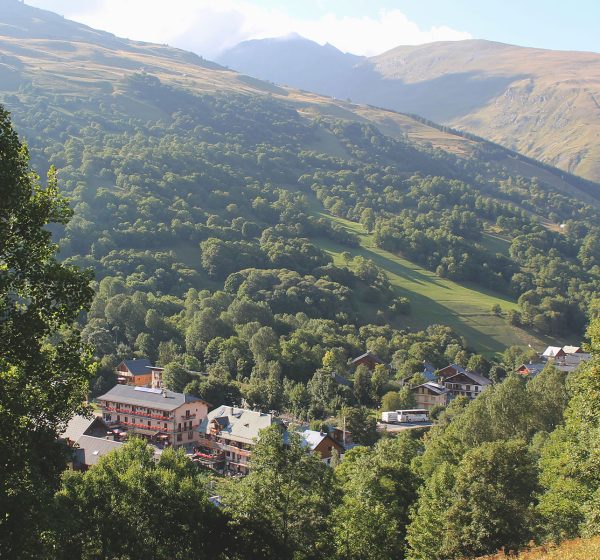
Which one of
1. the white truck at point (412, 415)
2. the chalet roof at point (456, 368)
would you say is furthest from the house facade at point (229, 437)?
the chalet roof at point (456, 368)

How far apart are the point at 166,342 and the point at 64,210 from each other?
7378 cm

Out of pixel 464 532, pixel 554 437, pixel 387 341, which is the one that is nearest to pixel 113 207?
pixel 387 341

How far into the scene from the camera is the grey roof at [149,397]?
6343cm

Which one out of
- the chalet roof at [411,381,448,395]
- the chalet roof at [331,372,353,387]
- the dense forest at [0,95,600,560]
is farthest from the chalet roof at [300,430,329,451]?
the chalet roof at [411,381,448,395]

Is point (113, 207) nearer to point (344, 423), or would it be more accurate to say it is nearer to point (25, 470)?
point (344, 423)

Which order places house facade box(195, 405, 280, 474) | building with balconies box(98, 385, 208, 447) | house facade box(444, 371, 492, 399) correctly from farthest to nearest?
house facade box(444, 371, 492, 399)
building with balconies box(98, 385, 208, 447)
house facade box(195, 405, 280, 474)

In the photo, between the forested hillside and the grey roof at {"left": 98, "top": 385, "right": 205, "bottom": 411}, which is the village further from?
the forested hillside

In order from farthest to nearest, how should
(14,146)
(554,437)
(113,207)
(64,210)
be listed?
(113,207), (554,437), (64,210), (14,146)

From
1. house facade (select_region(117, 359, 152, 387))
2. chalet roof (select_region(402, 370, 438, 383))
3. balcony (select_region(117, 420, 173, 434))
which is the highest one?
balcony (select_region(117, 420, 173, 434))

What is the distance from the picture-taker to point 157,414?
6350 centimetres

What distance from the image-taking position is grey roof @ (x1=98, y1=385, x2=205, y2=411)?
63.4 metres

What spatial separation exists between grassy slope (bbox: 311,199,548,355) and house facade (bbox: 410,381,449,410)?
27.4 m

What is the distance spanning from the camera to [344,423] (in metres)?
62.9

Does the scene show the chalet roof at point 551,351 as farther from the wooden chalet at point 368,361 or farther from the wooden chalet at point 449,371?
the wooden chalet at point 368,361
